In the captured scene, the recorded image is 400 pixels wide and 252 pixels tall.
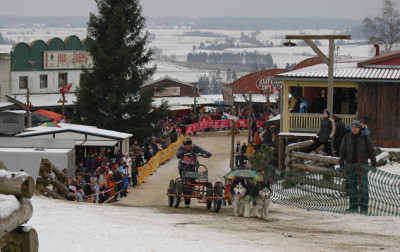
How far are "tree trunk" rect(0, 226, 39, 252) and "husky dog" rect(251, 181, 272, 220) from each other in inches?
291

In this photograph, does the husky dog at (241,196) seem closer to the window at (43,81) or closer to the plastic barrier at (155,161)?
the plastic barrier at (155,161)

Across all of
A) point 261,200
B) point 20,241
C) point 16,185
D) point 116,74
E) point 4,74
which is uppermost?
point 4,74

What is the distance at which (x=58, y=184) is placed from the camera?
1897 cm

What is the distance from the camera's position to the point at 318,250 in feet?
36.2

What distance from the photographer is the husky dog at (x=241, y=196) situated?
51.6 ft

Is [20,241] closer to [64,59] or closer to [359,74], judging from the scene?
[359,74]

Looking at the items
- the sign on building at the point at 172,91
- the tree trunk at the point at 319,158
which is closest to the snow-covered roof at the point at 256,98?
the sign on building at the point at 172,91

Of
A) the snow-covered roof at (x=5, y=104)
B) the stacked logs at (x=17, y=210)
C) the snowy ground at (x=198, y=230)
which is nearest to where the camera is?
the stacked logs at (x=17, y=210)

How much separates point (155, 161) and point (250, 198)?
66.2 feet

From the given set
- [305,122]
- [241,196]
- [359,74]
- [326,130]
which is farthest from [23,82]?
[241,196]

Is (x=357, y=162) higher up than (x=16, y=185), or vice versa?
(x=16, y=185)

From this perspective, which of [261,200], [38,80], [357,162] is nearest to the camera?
→ [261,200]

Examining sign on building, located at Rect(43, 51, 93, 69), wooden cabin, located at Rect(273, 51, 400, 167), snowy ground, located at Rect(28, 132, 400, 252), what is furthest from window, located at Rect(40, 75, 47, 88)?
snowy ground, located at Rect(28, 132, 400, 252)

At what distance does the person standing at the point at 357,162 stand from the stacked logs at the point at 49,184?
7002 mm
